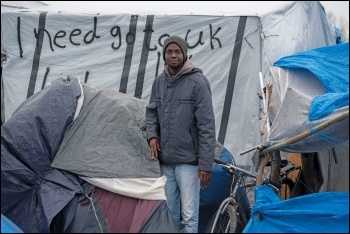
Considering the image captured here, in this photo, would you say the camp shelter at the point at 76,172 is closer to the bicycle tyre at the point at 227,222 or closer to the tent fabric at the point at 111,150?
the tent fabric at the point at 111,150

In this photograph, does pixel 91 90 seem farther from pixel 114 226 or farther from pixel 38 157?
pixel 114 226

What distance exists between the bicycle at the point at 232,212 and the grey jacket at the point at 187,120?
0.45 meters

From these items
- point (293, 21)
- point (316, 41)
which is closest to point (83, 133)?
point (293, 21)

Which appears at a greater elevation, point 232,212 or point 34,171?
point 34,171

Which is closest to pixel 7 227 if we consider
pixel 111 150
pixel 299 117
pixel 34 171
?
pixel 34 171

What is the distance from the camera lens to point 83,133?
3.94m

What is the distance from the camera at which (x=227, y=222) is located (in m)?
3.96

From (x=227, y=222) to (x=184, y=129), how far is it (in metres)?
0.89

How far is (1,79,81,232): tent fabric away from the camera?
349 cm

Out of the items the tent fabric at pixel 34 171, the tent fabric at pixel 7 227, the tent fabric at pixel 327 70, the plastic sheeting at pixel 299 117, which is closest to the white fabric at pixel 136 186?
the tent fabric at pixel 34 171

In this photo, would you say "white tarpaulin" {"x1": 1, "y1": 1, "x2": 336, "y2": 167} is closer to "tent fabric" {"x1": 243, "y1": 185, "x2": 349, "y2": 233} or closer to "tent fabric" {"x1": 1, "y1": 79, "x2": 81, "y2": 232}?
"tent fabric" {"x1": 243, "y1": 185, "x2": 349, "y2": 233}

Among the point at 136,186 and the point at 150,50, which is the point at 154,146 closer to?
the point at 136,186

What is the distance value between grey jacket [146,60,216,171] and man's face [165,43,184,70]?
2.5 inches

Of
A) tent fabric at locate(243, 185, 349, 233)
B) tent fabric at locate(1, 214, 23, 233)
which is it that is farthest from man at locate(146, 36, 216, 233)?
tent fabric at locate(1, 214, 23, 233)
